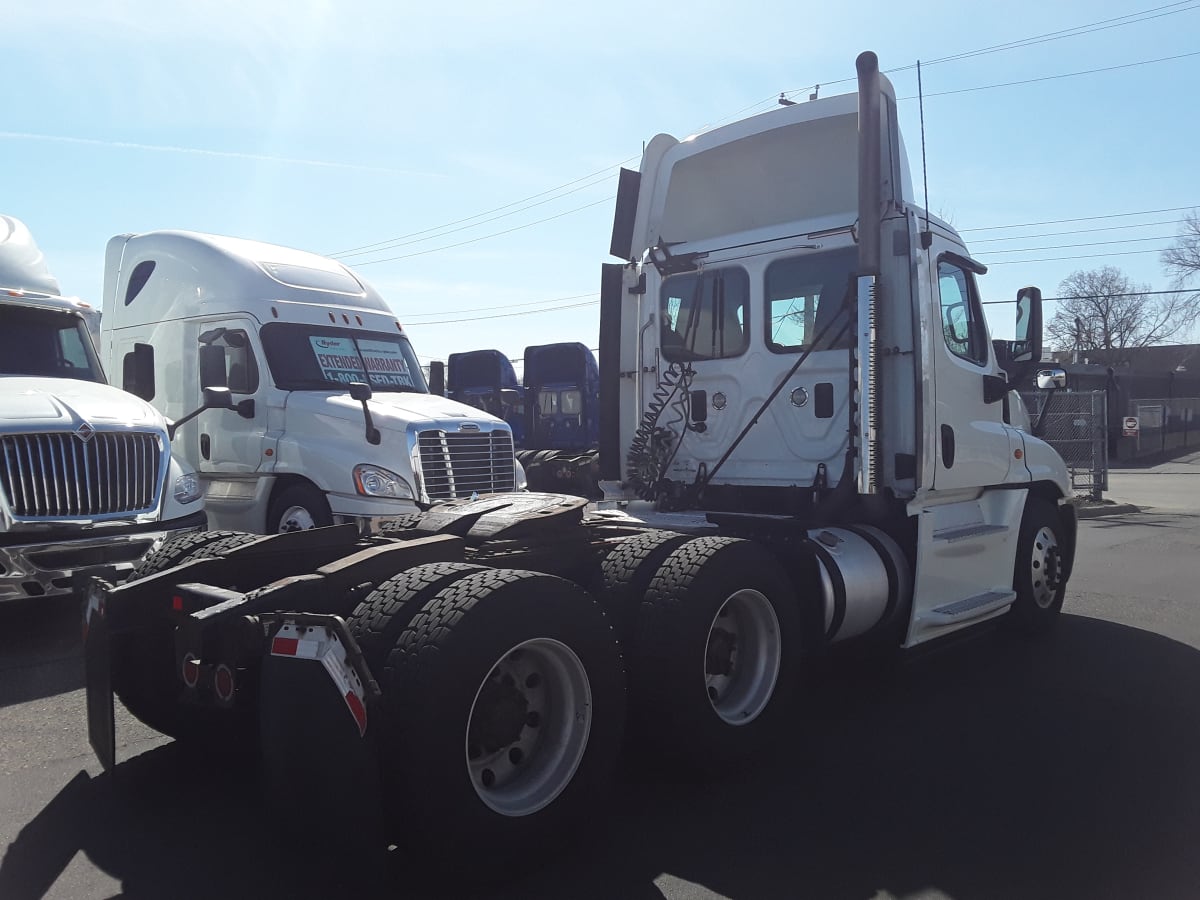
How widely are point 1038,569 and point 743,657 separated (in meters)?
3.56

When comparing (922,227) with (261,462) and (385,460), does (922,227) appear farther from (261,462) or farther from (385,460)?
(261,462)

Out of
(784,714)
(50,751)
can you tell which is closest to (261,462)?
(50,751)

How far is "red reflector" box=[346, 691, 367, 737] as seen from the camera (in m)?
2.88

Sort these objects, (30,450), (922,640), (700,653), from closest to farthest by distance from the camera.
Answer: (700,653), (922,640), (30,450)

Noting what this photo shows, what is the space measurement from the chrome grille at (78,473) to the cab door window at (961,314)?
5.71m

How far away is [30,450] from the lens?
6301 mm

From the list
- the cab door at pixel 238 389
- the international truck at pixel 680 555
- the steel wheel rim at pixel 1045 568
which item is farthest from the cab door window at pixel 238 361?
the steel wheel rim at pixel 1045 568

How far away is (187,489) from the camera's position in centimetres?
720

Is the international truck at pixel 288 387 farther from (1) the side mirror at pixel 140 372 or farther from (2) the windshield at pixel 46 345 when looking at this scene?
(2) the windshield at pixel 46 345

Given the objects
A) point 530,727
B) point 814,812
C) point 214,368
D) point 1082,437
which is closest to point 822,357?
point 814,812

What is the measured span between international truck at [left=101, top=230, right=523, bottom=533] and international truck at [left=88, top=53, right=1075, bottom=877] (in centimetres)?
232

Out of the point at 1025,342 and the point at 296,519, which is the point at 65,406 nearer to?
the point at 296,519

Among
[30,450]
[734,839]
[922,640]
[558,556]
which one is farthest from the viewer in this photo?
[30,450]

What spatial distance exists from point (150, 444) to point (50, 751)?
2947 millimetres
